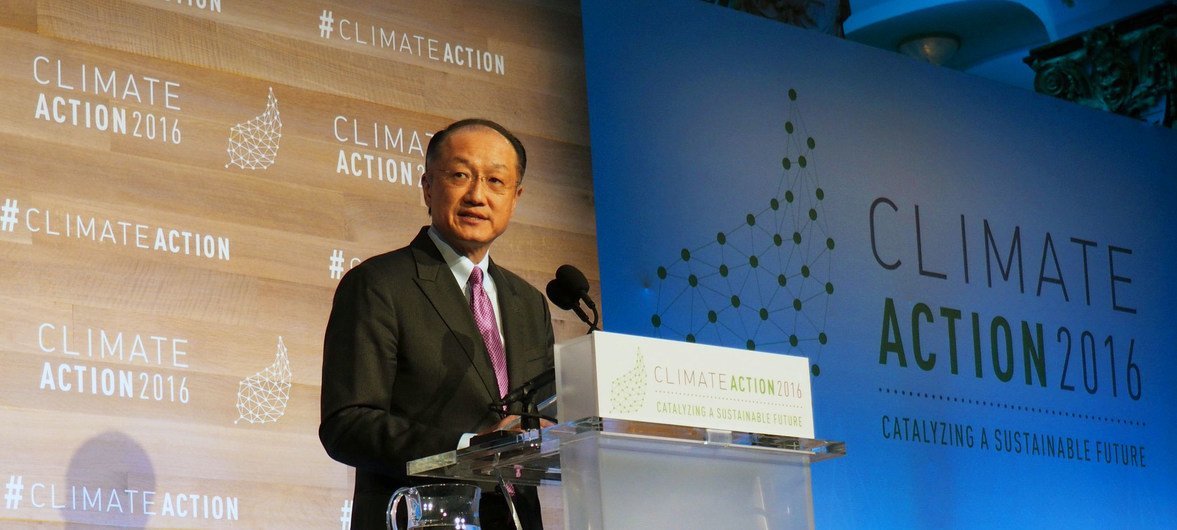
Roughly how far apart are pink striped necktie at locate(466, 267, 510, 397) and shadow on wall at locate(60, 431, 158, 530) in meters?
1.30

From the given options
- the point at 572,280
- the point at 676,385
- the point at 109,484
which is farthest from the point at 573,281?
the point at 109,484

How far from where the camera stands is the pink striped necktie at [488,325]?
2.57m

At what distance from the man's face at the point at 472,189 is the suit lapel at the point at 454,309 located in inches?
2.8

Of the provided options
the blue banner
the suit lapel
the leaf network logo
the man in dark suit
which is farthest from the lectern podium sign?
the leaf network logo

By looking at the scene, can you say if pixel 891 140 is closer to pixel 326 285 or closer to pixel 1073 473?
pixel 1073 473

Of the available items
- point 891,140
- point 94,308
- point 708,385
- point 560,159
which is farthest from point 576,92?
point 708,385

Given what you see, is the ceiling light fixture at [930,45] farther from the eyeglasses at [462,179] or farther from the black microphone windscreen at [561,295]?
the black microphone windscreen at [561,295]

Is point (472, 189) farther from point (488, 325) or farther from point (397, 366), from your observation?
point (397, 366)

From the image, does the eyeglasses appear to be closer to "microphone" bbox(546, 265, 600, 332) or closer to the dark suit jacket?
the dark suit jacket

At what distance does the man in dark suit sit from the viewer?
2375 millimetres

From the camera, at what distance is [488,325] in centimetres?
262

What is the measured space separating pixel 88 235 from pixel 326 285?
0.64m

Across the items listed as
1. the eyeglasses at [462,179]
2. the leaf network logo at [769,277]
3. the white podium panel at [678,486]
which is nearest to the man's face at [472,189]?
the eyeglasses at [462,179]

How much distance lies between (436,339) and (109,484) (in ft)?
4.40
